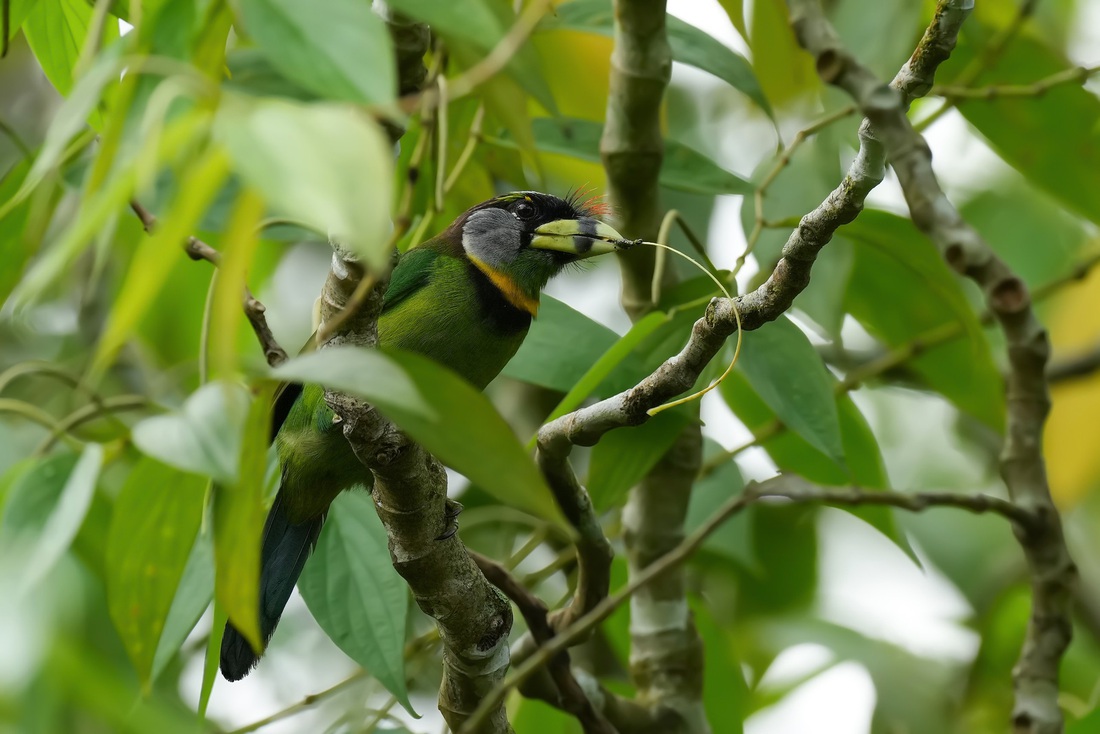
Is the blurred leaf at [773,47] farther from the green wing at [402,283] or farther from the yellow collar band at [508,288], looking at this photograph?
the green wing at [402,283]

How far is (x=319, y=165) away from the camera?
0.88m

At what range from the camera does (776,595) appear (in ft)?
12.7

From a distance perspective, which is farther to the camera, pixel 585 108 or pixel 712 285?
pixel 585 108

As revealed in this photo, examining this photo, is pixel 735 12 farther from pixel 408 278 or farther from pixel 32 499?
pixel 32 499

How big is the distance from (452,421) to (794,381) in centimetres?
122

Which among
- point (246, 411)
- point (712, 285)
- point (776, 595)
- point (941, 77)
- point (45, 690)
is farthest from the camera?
point (776, 595)

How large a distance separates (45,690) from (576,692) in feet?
3.28

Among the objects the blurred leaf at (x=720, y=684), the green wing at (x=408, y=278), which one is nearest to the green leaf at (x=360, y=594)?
the green wing at (x=408, y=278)

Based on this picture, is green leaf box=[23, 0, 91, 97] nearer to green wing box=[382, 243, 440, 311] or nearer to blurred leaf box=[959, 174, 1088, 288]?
green wing box=[382, 243, 440, 311]

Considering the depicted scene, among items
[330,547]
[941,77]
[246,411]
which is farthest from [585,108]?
[246,411]

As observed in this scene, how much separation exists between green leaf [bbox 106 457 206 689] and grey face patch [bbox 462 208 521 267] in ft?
5.14

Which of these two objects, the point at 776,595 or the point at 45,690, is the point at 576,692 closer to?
the point at 45,690

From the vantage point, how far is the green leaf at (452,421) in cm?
105

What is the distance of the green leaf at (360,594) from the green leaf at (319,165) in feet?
4.43
